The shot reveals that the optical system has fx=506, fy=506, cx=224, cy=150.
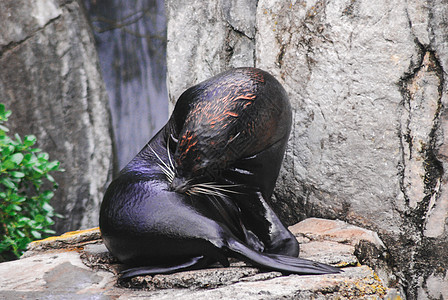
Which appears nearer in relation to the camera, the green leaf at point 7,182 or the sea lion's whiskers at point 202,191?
the sea lion's whiskers at point 202,191

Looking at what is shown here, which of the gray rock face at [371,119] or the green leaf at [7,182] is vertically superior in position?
the gray rock face at [371,119]

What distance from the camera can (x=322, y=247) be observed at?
2834mm

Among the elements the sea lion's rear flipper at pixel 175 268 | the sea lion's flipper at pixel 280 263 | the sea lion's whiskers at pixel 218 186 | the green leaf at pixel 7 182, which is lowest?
the green leaf at pixel 7 182

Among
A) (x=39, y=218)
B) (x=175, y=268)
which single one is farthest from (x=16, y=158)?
(x=175, y=268)

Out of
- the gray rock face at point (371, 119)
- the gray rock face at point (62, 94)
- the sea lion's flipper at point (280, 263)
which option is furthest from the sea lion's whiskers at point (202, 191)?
the gray rock face at point (62, 94)

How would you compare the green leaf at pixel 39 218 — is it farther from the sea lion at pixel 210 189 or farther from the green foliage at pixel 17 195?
the sea lion at pixel 210 189

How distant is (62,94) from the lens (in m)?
6.39

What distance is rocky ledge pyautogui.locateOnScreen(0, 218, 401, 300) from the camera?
2109 millimetres

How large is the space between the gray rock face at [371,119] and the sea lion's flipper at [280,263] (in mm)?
985

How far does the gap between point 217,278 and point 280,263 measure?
0.30 metres

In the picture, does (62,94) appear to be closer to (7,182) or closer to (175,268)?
(7,182)

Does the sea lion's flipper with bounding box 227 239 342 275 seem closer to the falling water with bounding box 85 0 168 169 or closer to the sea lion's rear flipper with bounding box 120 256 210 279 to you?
the sea lion's rear flipper with bounding box 120 256 210 279

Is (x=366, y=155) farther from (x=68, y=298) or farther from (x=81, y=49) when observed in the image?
(x=81, y=49)

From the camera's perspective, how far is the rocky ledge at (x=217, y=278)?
6.92ft
